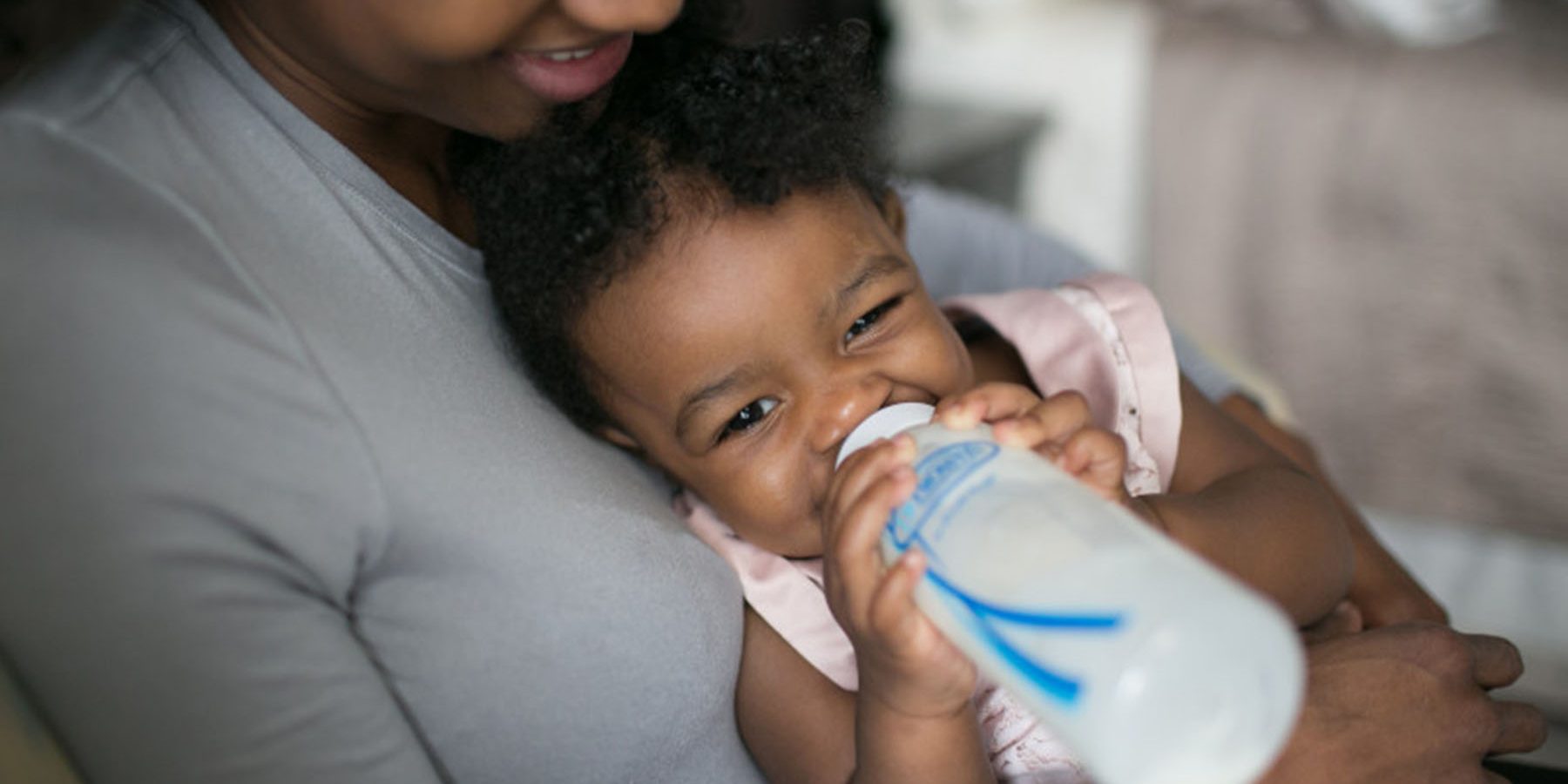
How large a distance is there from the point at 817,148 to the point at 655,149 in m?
0.13

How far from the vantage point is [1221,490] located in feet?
3.95

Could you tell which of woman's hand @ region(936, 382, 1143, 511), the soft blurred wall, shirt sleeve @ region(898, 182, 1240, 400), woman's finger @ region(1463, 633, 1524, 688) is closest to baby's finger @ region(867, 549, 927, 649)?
woman's hand @ region(936, 382, 1143, 511)

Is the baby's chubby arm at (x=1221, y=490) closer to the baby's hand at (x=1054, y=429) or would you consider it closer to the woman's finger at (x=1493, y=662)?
the baby's hand at (x=1054, y=429)

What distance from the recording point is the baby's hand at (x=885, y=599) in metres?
0.84

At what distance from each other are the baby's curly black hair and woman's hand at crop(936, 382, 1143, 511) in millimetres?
260

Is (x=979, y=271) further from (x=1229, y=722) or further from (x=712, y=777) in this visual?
(x=1229, y=722)

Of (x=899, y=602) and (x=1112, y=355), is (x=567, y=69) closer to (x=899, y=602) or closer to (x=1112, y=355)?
(x=899, y=602)

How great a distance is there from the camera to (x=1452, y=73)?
2.67 m

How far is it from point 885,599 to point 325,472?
1.14 ft

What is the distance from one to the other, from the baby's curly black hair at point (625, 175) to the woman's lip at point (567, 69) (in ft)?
0.17

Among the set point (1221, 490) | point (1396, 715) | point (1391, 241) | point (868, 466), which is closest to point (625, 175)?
point (868, 466)

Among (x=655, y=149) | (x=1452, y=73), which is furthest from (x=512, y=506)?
(x=1452, y=73)

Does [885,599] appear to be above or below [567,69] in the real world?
below

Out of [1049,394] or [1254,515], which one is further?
[1049,394]
